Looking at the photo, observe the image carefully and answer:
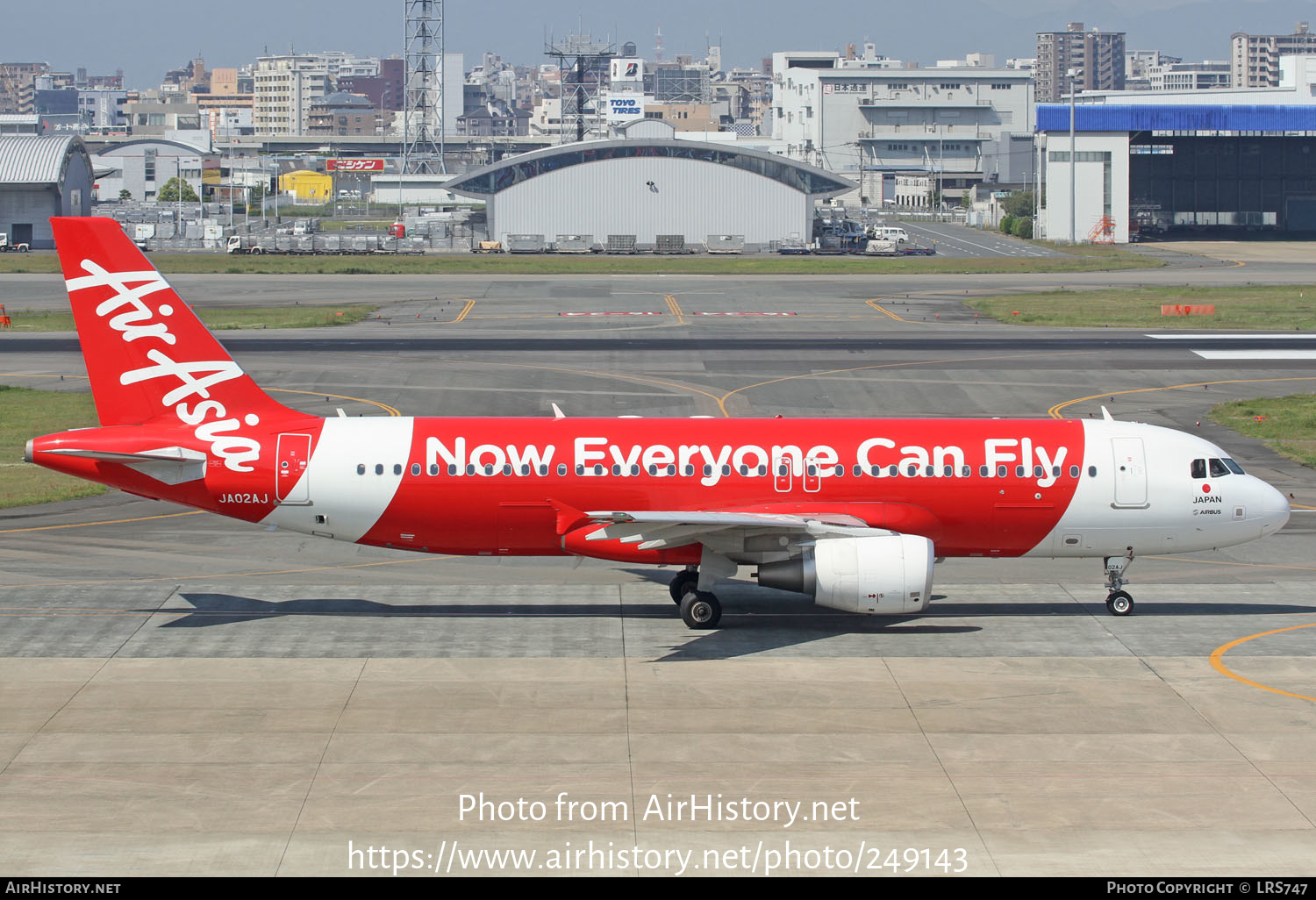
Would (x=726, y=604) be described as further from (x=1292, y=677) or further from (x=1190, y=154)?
(x=1190, y=154)

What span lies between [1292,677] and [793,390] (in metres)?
37.6

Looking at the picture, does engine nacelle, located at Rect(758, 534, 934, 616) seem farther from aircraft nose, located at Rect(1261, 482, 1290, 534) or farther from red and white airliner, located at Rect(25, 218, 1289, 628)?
aircraft nose, located at Rect(1261, 482, 1290, 534)

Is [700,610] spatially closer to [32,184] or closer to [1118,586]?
[1118,586]

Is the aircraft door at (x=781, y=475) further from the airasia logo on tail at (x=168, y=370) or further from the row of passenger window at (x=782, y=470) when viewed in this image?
the airasia logo on tail at (x=168, y=370)

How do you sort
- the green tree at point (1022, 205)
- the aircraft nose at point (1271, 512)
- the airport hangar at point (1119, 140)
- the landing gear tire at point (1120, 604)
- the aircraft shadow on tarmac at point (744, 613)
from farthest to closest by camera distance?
the green tree at point (1022, 205), the airport hangar at point (1119, 140), the landing gear tire at point (1120, 604), the aircraft nose at point (1271, 512), the aircraft shadow on tarmac at point (744, 613)

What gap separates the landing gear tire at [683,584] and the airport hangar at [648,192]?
435 ft

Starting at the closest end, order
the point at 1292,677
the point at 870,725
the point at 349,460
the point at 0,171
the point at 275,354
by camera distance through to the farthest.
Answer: the point at 870,725 → the point at 1292,677 → the point at 349,460 → the point at 275,354 → the point at 0,171

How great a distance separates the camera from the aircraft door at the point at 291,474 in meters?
31.3

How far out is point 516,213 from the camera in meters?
164

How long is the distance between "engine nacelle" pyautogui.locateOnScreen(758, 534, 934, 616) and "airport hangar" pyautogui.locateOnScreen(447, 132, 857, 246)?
135 meters

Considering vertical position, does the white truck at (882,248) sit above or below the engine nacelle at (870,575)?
above

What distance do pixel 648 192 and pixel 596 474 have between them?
136m

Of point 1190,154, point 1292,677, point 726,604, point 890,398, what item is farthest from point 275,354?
point 1190,154

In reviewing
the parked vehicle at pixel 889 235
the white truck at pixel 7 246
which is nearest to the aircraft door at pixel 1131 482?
the parked vehicle at pixel 889 235
